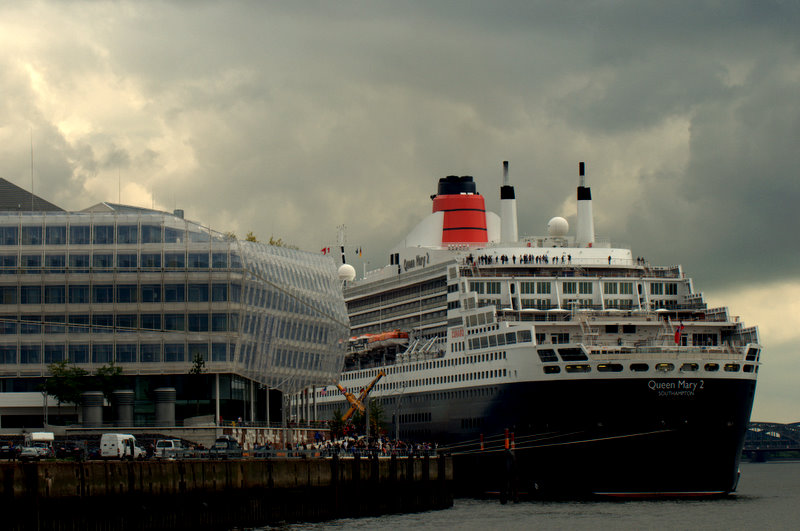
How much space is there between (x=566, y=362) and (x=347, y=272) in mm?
56338

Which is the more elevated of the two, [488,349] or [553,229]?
[553,229]

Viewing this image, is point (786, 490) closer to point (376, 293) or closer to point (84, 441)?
point (376, 293)

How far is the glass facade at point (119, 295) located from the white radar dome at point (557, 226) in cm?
3342

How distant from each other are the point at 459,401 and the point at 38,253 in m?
33.7

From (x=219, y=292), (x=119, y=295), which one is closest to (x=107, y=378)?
(x=119, y=295)

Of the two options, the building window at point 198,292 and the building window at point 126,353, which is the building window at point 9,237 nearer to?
the building window at point 126,353

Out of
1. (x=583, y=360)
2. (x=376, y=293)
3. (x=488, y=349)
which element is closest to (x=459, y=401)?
(x=488, y=349)

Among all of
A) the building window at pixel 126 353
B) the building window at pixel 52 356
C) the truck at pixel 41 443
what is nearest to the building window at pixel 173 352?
the building window at pixel 126 353

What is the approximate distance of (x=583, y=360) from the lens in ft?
302

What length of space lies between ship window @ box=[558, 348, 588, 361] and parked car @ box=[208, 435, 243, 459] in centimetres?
2372

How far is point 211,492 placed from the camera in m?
61.8

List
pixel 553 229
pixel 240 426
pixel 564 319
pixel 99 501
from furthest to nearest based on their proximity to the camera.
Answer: pixel 553 229 → pixel 564 319 → pixel 240 426 → pixel 99 501

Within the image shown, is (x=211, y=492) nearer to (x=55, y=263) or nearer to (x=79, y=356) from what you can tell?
(x=79, y=356)

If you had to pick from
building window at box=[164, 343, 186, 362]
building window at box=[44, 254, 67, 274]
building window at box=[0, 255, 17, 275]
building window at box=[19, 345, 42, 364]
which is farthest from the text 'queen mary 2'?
building window at box=[0, 255, 17, 275]
